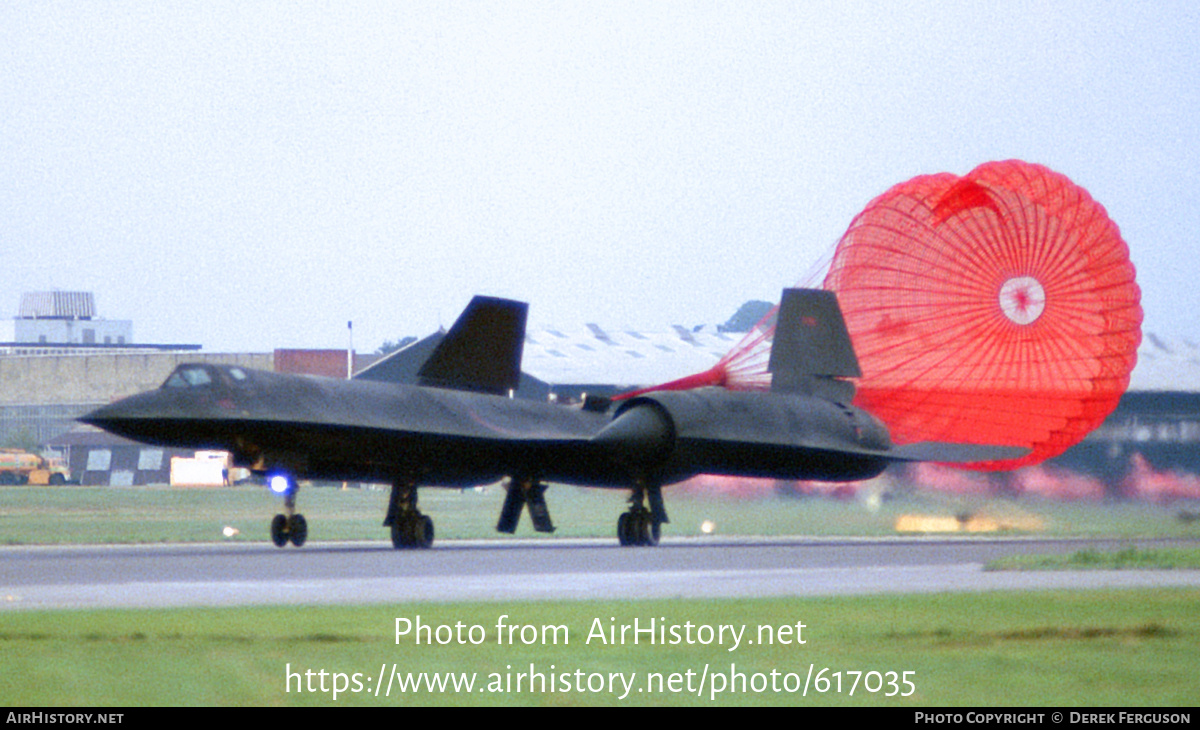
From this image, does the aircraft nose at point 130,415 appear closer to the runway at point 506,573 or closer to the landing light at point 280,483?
the runway at point 506,573

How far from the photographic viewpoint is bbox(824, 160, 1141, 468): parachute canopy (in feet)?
95.5

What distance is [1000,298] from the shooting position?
100ft

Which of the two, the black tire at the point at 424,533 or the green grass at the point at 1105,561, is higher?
the green grass at the point at 1105,561

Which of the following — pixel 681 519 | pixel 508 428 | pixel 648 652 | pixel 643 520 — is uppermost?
pixel 648 652

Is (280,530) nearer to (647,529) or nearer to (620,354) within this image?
(647,529)

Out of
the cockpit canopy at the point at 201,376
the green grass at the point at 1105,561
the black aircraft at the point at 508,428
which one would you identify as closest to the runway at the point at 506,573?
the green grass at the point at 1105,561

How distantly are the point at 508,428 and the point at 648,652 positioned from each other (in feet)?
51.2

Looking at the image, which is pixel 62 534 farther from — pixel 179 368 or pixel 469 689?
pixel 469 689

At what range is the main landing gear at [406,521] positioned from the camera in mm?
26828

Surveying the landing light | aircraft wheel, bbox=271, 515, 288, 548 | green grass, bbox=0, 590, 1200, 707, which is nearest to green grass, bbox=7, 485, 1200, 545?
aircraft wheel, bbox=271, 515, 288, 548

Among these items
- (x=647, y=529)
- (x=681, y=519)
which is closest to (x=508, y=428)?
(x=647, y=529)

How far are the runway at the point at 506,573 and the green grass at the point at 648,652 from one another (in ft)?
5.17

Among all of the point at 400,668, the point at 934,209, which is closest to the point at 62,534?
the point at 934,209

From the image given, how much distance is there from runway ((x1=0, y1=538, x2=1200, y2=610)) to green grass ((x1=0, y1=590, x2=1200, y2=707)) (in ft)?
5.17
